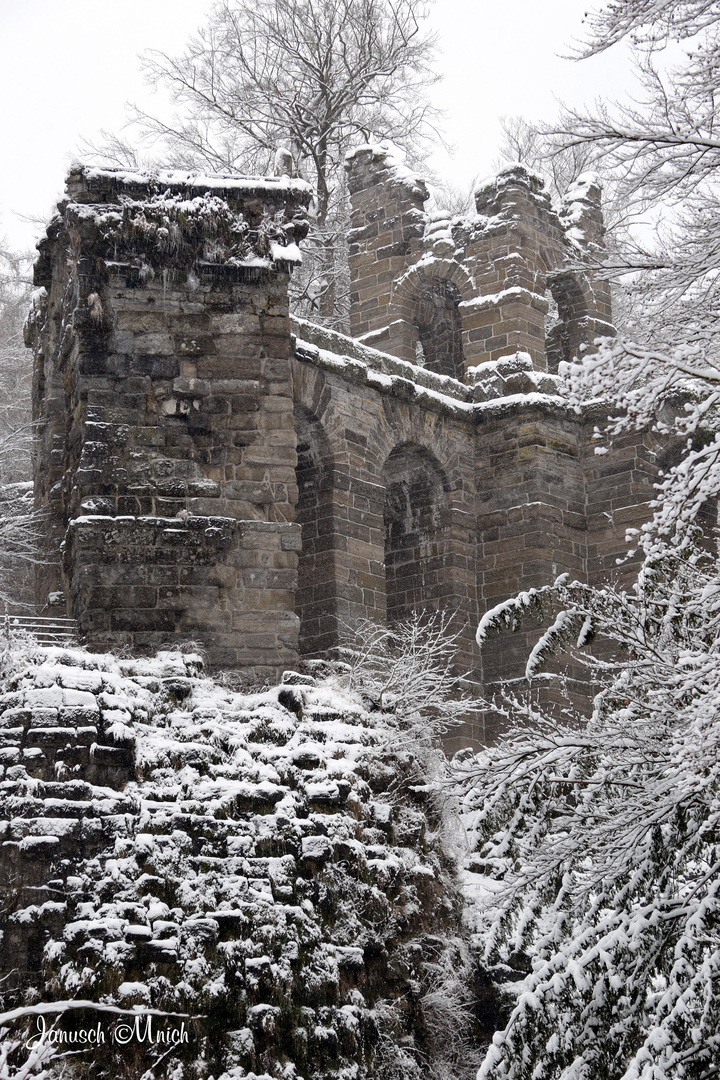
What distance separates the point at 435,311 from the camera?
20391 mm

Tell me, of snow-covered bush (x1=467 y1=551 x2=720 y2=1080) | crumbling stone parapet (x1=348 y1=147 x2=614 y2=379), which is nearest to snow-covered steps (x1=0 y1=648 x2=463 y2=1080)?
snow-covered bush (x1=467 y1=551 x2=720 y2=1080)

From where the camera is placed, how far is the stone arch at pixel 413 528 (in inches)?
704

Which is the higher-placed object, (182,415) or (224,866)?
(182,415)

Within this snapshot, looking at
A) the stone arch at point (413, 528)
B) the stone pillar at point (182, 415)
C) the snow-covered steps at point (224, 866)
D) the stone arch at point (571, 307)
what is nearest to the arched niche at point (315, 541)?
the stone arch at point (413, 528)

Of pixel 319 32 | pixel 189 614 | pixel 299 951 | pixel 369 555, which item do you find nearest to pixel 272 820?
pixel 299 951

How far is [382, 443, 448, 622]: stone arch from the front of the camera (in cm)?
1789

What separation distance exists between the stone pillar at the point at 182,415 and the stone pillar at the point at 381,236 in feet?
19.6

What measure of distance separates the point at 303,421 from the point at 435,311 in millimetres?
4841

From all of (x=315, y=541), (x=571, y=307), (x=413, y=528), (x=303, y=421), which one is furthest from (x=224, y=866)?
(x=571, y=307)

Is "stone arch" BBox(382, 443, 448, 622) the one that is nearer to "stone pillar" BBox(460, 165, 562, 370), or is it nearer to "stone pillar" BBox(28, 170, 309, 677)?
"stone pillar" BBox(460, 165, 562, 370)

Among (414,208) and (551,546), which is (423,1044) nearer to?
(551,546)

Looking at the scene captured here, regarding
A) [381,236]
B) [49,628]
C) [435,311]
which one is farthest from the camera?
[435,311]

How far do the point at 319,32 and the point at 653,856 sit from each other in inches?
820

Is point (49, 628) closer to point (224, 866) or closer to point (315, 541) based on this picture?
point (224, 866)
